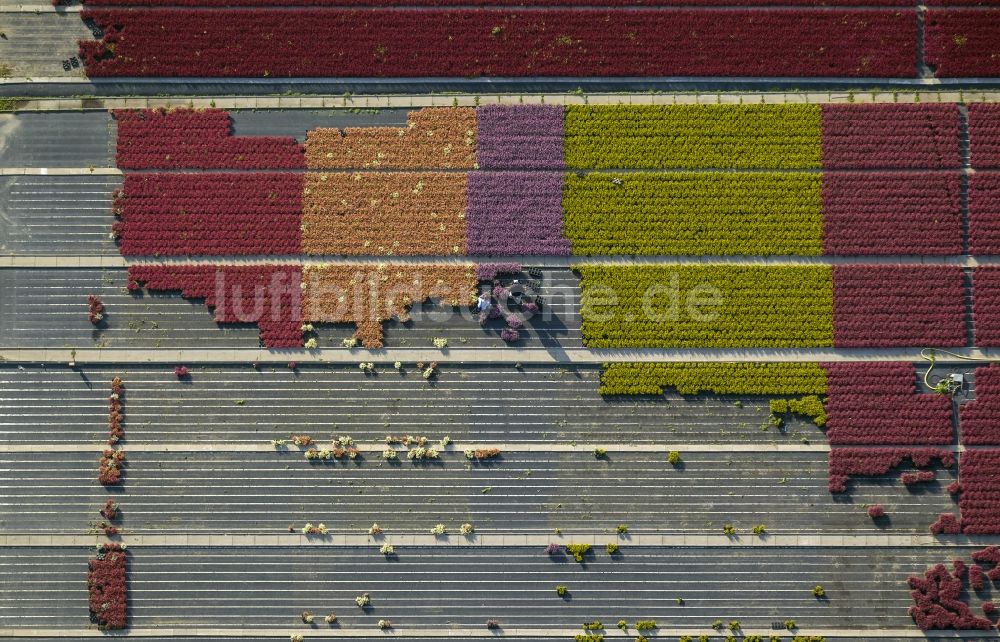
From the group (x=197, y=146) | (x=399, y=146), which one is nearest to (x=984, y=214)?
(x=399, y=146)

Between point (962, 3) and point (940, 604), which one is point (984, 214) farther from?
point (940, 604)

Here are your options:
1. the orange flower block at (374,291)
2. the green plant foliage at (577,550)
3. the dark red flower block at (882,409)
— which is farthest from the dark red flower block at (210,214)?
the dark red flower block at (882,409)

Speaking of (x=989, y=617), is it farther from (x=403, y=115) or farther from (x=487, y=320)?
(x=403, y=115)

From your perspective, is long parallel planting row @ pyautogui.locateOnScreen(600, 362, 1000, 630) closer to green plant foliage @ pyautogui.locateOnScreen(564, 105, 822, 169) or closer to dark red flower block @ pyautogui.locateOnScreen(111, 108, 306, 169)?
green plant foliage @ pyautogui.locateOnScreen(564, 105, 822, 169)

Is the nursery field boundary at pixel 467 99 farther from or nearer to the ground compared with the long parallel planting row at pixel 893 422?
farther from the ground

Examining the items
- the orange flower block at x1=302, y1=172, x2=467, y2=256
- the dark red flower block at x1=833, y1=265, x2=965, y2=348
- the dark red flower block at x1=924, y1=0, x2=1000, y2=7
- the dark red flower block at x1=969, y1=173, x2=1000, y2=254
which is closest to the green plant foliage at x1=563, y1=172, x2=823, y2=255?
the dark red flower block at x1=833, y1=265, x2=965, y2=348

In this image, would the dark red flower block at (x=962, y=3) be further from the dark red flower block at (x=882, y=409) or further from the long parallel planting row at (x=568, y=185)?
the dark red flower block at (x=882, y=409)
